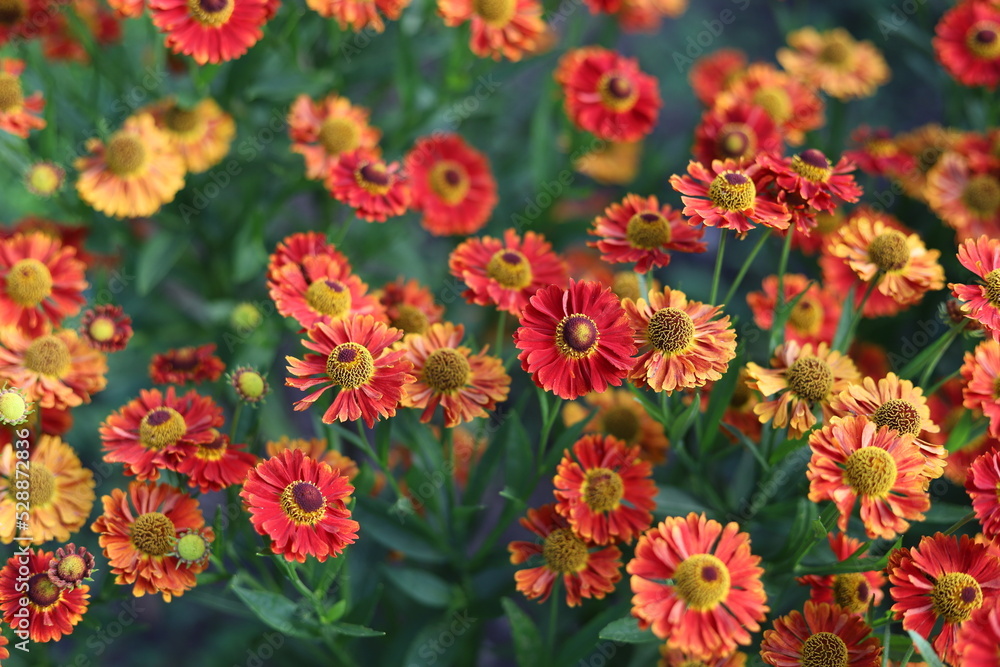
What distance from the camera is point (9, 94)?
6.77 feet

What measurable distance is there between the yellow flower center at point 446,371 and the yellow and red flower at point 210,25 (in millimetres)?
894

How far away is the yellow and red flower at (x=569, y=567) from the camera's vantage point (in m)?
1.66

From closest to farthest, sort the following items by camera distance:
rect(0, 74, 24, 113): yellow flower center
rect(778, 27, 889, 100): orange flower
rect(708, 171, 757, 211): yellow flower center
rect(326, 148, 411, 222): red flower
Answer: rect(708, 171, 757, 211): yellow flower center → rect(326, 148, 411, 222): red flower → rect(0, 74, 24, 113): yellow flower center → rect(778, 27, 889, 100): orange flower

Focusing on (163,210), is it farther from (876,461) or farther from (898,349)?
(898,349)

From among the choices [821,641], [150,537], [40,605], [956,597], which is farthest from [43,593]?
[956,597]

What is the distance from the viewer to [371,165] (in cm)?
200

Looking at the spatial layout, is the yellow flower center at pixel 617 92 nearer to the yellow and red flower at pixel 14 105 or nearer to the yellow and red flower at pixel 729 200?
the yellow and red flower at pixel 729 200

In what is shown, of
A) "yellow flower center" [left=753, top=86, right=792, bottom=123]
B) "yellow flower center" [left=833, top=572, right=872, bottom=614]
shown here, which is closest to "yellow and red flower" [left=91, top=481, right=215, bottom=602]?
"yellow flower center" [left=833, top=572, right=872, bottom=614]

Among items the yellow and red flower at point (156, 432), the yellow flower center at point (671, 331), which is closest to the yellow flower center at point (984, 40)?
the yellow flower center at point (671, 331)

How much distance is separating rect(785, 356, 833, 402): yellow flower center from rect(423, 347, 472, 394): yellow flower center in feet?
2.17

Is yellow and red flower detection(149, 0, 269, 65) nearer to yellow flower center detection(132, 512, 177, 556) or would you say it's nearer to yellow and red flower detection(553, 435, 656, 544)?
yellow flower center detection(132, 512, 177, 556)

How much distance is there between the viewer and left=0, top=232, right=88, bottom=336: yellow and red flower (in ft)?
6.26

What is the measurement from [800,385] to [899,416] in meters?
0.19

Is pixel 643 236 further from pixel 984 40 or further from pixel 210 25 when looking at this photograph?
pixel 984 40
